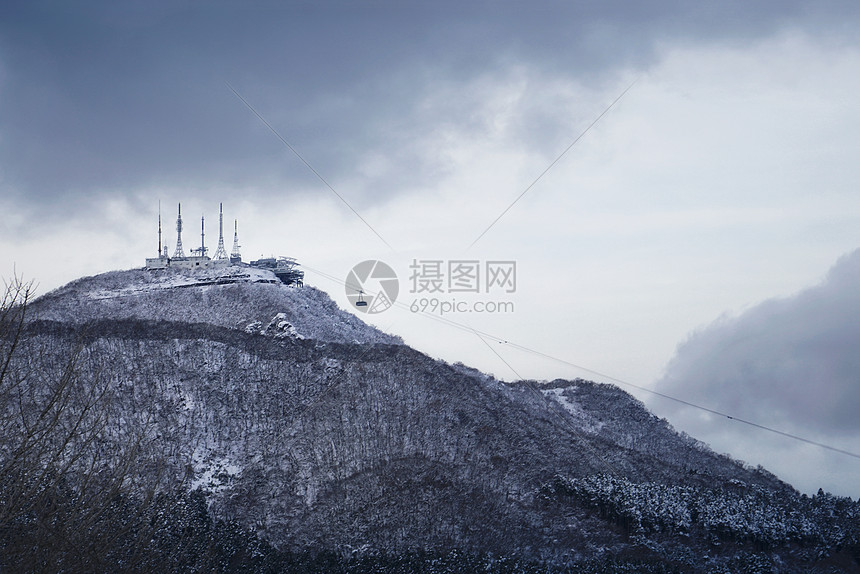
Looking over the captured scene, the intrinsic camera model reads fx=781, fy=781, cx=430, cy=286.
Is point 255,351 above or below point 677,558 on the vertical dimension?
above

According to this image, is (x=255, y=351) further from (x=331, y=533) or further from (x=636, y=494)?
(x=636, y=494)

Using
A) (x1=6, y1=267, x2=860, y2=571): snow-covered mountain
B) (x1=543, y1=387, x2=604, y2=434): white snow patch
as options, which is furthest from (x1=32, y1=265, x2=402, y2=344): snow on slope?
(x1=543, y1=387, x2=604, y2=434): white snow patch

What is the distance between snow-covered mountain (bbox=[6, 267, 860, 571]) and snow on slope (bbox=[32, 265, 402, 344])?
29 cm

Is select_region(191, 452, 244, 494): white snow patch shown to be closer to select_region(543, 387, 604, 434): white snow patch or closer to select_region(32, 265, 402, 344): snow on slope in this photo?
select_region(32, 265, 402, 344): snow on slope

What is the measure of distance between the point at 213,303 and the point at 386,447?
2836 cm

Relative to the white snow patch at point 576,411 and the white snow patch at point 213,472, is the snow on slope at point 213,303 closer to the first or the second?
the white snow patch at point 213,472

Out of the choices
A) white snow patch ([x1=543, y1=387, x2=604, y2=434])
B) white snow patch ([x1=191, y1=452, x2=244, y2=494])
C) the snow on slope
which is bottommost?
white snow patch ([x1=191, y1=452, x2=244, y2=494])

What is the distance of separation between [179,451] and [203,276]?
2908cm

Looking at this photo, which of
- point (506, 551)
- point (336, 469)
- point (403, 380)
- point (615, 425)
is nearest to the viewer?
point (506, 551)

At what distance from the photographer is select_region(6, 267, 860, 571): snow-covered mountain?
45875 mm

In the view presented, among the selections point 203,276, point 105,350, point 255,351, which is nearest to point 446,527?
point 255,351

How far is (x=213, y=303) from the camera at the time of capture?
246 ft

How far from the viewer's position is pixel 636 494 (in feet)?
159

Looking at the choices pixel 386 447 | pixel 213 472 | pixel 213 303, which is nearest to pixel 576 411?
pixel 386 447
